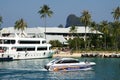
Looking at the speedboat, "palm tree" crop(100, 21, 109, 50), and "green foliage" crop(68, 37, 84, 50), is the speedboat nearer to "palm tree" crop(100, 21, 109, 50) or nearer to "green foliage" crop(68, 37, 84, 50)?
"green foliage" crop(68, 37, 84, 50)

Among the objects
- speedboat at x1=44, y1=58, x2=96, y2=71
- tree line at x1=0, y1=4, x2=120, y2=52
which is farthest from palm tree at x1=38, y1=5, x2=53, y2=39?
speedboat at x1=44, y1=58, x2=96, y2=71

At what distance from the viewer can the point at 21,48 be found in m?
119

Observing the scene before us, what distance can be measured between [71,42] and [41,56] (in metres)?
47.9

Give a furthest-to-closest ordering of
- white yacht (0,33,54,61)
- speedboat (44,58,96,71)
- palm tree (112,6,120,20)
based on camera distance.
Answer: palm tree (112,6,120,20) < white yacht (0,33,54,61) < speedboat (44,58,96,71)

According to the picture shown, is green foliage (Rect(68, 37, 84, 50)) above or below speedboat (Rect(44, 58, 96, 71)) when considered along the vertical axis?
above

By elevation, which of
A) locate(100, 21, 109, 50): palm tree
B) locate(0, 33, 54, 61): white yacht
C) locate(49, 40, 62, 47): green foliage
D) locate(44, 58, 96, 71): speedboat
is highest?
locate(100, 21, 109, 50): palm tree

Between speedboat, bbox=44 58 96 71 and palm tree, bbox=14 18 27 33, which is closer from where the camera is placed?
speedboat, bbox=44 58 96 71

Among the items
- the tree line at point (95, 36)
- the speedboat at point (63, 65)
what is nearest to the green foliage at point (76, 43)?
the tree line at point (95, 36)

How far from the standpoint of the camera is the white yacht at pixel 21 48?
115281mm

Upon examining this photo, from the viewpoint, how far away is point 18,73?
224 ft

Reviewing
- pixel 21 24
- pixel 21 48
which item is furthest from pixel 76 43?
pixel 21 48

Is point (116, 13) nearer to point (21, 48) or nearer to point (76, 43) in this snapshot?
point (76, 43)

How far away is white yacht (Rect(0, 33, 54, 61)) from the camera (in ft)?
378

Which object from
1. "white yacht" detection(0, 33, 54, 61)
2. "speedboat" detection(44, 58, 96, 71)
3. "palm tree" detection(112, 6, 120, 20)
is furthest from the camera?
"palm tree" detection(112, 6, 120, 20)
